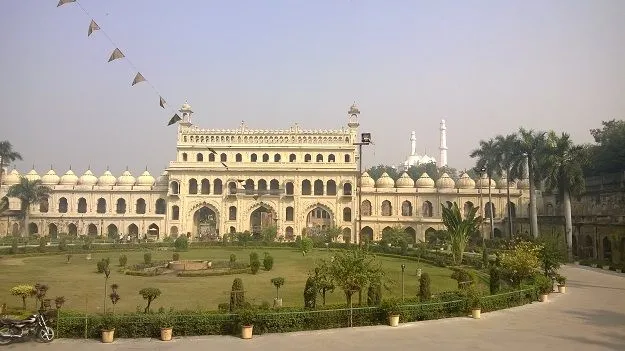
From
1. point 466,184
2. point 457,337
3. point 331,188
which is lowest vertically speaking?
point 457,337

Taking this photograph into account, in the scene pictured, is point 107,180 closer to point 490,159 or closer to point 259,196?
point 259,196

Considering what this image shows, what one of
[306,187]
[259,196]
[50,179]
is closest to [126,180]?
[50,179]

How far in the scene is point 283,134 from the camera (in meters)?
54.5

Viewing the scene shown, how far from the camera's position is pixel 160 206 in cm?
5759

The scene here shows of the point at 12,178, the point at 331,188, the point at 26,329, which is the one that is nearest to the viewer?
the point at 26,329

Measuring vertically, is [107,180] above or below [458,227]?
above

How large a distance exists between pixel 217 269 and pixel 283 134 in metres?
27.3

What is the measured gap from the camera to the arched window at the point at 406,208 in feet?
182

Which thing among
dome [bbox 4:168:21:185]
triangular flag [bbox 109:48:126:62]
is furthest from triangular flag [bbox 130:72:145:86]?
dome [bbox 4:168:21:185]

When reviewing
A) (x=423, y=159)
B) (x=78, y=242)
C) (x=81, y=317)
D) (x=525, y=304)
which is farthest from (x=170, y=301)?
(x=423, y=159)

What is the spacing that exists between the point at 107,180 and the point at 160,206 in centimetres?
729

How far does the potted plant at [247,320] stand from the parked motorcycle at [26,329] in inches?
188

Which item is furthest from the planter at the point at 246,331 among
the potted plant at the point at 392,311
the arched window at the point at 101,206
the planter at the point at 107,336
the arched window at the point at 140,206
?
the arched window at the point at 101,206

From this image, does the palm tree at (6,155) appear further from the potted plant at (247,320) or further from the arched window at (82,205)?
the potted plant at (247,320)
